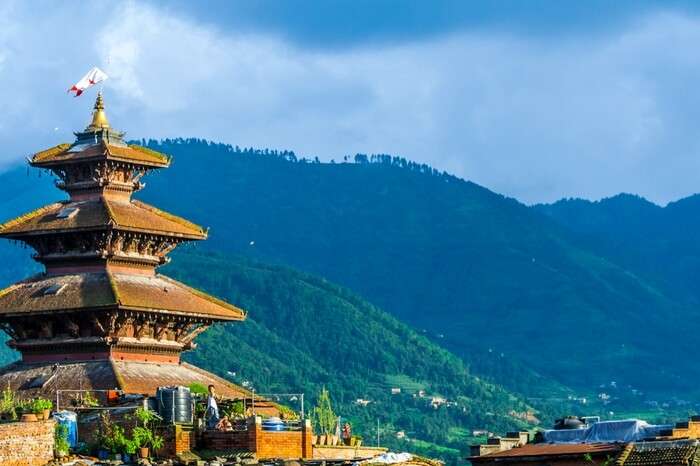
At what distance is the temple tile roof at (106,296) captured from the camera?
86.9m

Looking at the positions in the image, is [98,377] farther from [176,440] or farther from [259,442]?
[259,442]

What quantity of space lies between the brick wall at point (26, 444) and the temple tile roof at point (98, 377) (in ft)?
62.6

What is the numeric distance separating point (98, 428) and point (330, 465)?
914cm

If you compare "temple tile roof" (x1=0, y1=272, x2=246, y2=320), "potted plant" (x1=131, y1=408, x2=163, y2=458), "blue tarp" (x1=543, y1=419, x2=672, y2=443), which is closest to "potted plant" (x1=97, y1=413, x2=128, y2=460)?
"potted plant" (x1=131, y1=408, x2=163, y2=458)

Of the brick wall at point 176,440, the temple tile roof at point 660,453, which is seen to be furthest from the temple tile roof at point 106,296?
the brick wall at point 176,440

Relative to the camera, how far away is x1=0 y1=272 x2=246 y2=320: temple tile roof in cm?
8688

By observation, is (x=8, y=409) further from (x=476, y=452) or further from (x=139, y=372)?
(x=476, y=452)

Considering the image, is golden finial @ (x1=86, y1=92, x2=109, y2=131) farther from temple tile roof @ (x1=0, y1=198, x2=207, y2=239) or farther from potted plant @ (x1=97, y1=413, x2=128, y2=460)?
potted plant @ (x1=97, y1=413, x2=128, y2=460)

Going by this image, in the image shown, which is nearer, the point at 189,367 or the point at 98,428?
the point at 98,428

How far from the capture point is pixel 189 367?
91.7 meters

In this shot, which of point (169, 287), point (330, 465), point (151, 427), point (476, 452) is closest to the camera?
point (330, 465)

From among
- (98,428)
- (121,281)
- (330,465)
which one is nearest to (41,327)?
(121,281)

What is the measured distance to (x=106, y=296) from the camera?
285ft

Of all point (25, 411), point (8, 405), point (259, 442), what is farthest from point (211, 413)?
point (8, 405)
